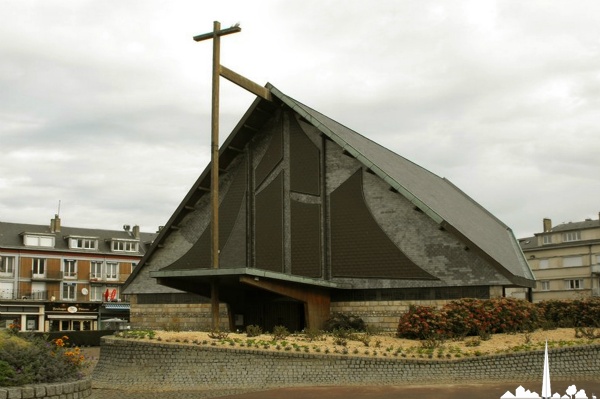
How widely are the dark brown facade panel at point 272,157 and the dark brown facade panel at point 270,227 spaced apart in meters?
0.63

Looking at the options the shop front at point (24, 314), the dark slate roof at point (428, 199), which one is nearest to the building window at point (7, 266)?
the shop front at point (24, 314)

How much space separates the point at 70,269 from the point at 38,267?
3.17 metres

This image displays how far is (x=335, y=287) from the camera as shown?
103 ft

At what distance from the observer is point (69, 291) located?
226 ft

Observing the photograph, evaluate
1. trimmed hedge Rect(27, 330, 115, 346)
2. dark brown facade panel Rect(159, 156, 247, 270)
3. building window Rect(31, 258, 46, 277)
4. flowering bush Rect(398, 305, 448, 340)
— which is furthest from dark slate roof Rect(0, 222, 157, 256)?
flowering bush Rect(398, 305, 448, 340)

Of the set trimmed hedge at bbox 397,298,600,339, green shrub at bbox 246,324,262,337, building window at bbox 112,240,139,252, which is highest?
building window at bbox 112,240,139,252

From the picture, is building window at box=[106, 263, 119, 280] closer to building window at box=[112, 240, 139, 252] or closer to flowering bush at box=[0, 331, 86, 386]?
building window at box=[112, 240, 139, 252]

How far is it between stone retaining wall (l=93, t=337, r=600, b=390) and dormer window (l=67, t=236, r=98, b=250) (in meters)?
49.2

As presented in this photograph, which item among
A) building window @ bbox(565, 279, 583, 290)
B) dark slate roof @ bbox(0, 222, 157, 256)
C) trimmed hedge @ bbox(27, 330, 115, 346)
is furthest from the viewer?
building window @ bbox(565, 279, 583, 290)

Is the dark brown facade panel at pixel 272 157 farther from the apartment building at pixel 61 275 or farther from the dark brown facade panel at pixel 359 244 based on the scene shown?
the apartment building at pixel 61 275

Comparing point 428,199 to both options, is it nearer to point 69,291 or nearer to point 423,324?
point 423,324

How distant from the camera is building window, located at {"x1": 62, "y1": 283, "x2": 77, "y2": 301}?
68688mm

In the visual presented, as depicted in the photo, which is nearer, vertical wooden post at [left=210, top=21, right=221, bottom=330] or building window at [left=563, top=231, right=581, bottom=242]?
vertical wooden post at [left=210, top=21, right=221, bottom=330]

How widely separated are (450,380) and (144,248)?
199ft
